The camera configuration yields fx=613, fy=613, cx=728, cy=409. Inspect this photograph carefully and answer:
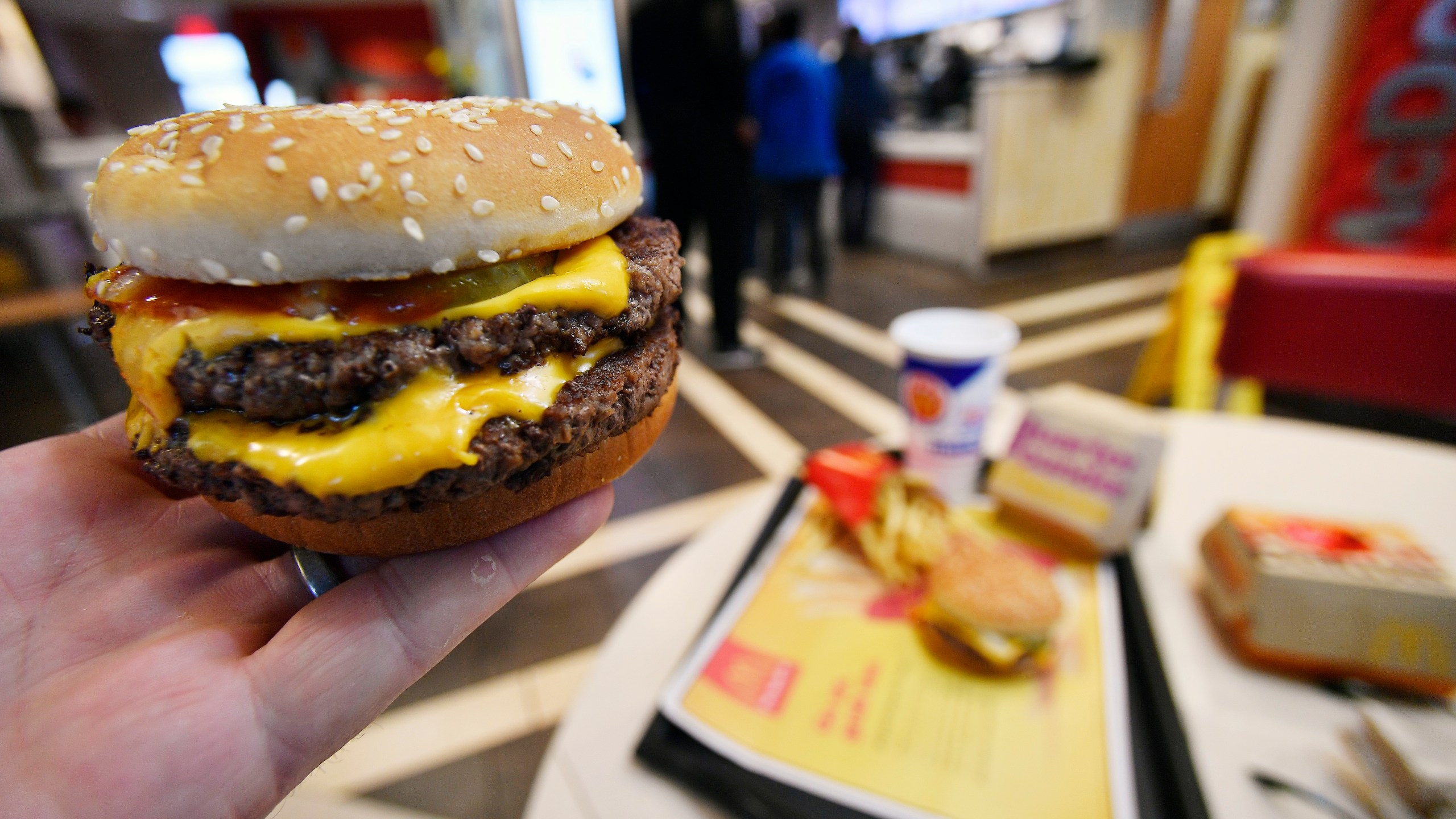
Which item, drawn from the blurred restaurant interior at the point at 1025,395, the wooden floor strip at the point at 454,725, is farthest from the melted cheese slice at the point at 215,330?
the wooden floor strip at the point at 454,725

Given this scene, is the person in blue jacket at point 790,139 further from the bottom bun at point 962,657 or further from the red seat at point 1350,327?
the bottom bun at point 962,657

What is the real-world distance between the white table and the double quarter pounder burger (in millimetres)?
284

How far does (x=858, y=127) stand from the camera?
19.7ft

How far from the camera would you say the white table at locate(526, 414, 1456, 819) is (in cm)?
66

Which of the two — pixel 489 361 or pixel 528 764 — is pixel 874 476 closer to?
pixel 489 361

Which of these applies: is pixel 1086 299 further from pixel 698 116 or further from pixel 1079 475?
pixel 1079 475

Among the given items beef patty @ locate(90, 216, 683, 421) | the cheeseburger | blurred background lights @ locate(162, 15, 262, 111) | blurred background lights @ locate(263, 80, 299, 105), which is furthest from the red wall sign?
blurred background lights @ locate(162, 15, 262, 111)

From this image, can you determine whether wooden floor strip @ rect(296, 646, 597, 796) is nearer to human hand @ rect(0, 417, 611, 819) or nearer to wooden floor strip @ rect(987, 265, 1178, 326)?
human hand @ rect(0, 417, 611, 819)

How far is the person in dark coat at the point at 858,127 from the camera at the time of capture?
19.2 ft

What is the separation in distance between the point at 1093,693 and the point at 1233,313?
6.93 feet

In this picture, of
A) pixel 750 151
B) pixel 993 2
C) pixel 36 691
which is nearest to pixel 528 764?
pixel 36 691

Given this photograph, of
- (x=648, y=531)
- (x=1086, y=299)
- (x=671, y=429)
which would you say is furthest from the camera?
(x=1086, y=299)

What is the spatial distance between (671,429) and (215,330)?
2339 mm

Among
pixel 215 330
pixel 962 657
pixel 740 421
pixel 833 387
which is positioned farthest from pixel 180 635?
pixel 833 387
